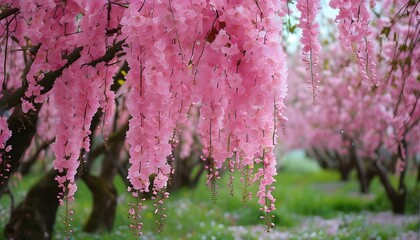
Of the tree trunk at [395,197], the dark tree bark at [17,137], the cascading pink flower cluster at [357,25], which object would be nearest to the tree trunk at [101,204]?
the dark tree bark at [17,137]

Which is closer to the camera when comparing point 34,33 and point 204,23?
point 204,23

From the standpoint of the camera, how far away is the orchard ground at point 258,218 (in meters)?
7.88

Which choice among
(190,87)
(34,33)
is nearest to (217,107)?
(190,87)

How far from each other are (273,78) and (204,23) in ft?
1.61

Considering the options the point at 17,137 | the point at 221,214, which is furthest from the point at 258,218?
the point at 17,137

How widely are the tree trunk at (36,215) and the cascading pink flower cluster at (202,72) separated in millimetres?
3305

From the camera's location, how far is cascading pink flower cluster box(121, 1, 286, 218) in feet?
9.04

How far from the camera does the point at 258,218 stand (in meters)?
9.94

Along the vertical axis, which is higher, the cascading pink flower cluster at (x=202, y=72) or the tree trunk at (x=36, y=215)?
the cascading pink flower cluster at (x=202, y=72)

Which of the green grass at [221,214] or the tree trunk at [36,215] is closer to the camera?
the tree trunk at [36,215]

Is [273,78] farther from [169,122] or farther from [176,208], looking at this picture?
[176,208]

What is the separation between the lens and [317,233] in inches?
331

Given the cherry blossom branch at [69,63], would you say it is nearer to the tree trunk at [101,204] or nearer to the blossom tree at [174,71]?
the blossom tree at [174,71]

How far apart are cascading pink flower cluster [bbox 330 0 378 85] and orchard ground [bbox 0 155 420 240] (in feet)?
11.1
